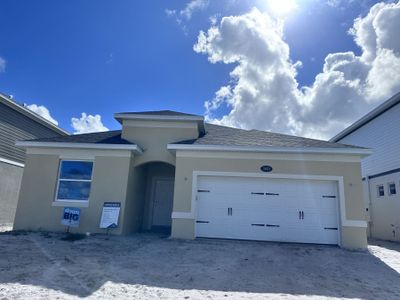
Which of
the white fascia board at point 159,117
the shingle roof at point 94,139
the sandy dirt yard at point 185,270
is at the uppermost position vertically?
the white fascia board at point 159,117

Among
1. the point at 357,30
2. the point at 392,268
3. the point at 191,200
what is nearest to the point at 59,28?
the point at 191,200

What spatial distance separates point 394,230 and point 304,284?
9.84m

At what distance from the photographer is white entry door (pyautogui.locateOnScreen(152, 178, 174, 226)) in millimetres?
13461

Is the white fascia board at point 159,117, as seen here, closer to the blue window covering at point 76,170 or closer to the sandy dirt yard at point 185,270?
the blue window covering at point 76,170

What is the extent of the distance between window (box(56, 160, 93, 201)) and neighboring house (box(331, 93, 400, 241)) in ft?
43.0

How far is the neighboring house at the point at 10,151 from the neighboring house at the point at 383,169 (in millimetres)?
18252

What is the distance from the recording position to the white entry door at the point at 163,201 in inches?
530

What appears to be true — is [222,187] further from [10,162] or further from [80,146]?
[10,162]

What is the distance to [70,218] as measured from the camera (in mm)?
10164

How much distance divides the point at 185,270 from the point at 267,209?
4.65 meters

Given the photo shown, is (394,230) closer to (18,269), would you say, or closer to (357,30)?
(357,30)

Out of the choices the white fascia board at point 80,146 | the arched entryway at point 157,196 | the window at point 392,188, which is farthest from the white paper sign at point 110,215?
the window at point 392,188

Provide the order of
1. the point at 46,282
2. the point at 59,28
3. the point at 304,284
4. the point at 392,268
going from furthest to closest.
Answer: the point at 59,28, the point at 392,268, the point at 304,284, the point at 46,282

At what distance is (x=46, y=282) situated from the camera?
527 centimetres
